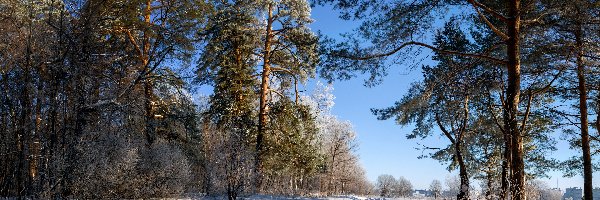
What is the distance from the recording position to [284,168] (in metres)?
17.8

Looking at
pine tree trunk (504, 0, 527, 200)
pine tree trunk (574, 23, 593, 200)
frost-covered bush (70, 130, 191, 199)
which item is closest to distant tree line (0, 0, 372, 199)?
frost-covered bush (70, 130, 191, 199)

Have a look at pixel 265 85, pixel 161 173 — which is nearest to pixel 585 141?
pixel 265 85

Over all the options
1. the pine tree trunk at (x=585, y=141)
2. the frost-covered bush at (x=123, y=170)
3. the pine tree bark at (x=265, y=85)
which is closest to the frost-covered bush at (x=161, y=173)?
the frost-covered bush at (x=123, y=170)

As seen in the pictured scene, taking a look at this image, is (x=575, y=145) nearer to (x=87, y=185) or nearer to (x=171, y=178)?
(x=171, y=178)

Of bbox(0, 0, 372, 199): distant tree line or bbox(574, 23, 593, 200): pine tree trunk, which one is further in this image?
bbox(574, 23, 593, 200): pine tree trunk

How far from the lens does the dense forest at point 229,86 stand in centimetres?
1036

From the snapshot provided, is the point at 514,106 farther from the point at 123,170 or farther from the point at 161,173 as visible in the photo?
the point at 123,170

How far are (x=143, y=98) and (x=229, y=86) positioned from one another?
4.74 meters

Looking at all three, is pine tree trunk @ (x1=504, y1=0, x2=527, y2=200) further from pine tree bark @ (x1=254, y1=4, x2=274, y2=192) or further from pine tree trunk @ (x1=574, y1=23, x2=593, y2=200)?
pine tree bark @ (x1=254, y1=4, x2=274, y2=192)

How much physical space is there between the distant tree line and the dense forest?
52mm

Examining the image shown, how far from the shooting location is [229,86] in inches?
698

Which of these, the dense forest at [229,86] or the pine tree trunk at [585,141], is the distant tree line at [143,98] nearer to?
the dense forest at [229,86]

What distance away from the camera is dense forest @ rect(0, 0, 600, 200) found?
10.4 metres

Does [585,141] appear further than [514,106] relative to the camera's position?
Yes
